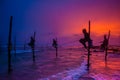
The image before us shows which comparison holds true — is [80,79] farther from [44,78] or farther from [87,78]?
[44,78]

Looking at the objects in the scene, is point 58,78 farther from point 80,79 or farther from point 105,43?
point 105,43

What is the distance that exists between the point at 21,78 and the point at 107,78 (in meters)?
6.69

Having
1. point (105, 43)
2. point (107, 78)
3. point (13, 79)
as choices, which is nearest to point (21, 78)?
point (13, 79)

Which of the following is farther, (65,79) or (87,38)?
(87,38)

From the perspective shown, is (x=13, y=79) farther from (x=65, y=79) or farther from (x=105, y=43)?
(x=105, y=43)

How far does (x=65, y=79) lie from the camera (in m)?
15.4

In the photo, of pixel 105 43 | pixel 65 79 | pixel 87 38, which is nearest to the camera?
pixel 65 79

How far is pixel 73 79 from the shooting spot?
50.8 ft

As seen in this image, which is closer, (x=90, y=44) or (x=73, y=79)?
(x=73, y=79)

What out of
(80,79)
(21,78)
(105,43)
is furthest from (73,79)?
(105,43)

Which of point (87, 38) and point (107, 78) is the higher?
point (87, 38)

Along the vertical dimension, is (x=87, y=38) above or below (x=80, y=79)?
above

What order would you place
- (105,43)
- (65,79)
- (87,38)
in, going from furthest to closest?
1. (105,43)
2. (87,38)
3. (65,79)

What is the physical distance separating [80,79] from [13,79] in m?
5.14
